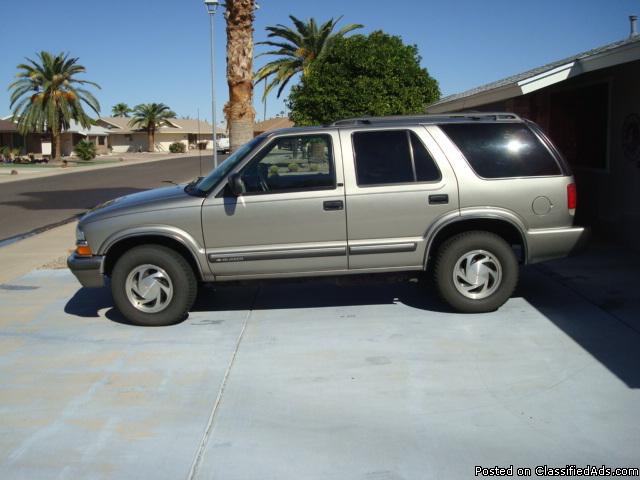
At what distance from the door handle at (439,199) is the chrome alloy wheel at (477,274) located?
1.82ft

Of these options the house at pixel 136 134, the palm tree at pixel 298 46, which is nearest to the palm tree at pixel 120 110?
the house at pixel 136 134

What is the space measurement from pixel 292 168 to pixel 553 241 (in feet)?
8.50

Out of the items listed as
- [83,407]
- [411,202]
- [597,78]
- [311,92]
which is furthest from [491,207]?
[311,92]

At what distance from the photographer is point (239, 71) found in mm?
17062

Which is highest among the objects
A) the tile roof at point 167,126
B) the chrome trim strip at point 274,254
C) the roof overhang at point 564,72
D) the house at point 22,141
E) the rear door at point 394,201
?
the tile roof at point 167,126

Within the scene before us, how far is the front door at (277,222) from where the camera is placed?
22.7 feet

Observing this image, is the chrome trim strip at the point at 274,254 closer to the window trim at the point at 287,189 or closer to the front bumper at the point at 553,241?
the window trim at the point at 287,189

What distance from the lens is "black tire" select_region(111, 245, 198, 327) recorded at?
700cm

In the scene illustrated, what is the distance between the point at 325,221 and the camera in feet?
22.8

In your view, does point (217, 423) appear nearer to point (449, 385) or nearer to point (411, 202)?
point (449, 385)

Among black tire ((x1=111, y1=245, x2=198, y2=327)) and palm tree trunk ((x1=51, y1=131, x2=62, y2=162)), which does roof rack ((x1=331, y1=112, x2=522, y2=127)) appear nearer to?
black tire ((x1=111, y1=245, x2=198, y2=327))

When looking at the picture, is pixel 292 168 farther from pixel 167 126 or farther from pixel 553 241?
pixel 167 126

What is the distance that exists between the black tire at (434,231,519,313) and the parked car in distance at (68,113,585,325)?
1 cm

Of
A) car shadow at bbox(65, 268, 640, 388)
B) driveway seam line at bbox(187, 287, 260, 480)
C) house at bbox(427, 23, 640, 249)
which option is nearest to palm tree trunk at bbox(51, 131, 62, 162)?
house at bbox(427, 23, 640, 249)
